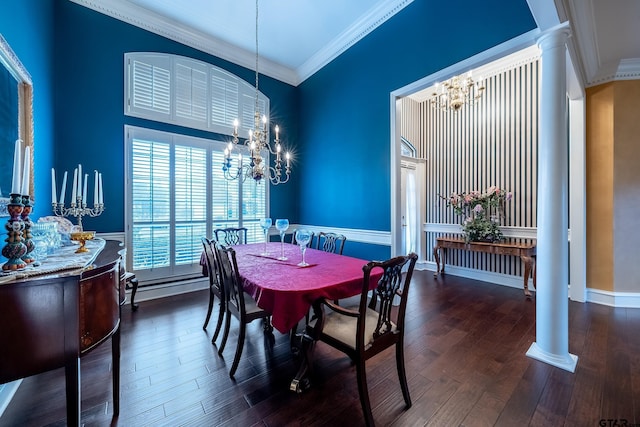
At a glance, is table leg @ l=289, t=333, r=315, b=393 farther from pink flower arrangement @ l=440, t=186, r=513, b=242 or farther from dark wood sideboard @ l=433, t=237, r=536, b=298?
pink flower arrangement @ l=440, t=186, r=513, b=242

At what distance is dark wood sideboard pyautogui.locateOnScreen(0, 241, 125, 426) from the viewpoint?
1.01 m

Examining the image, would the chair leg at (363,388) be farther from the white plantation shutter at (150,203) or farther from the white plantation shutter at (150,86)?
the white plantation shutter at (150,86)

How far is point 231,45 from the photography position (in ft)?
13.9

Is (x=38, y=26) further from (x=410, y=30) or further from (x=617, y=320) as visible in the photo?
(x=617, y=320)

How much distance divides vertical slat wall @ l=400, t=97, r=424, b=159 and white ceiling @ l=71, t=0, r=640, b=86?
189cm

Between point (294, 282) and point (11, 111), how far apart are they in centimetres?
237

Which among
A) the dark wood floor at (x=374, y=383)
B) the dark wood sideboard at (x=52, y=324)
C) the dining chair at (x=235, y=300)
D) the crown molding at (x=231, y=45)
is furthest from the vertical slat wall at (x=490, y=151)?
the dark wood sideboard at (x=52, y=324)

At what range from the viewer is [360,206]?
3820 mm

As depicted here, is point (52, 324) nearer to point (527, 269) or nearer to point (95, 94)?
point (95, 94)

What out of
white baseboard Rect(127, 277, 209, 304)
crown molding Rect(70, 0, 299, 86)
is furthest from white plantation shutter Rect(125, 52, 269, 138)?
white baseboard Rect(127, 277, 209, 304)

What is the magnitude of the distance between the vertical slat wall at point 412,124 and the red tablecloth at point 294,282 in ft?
12.5

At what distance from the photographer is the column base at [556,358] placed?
2014 mm

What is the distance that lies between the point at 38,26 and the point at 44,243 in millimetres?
2516

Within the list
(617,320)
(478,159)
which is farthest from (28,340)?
(478,159)
